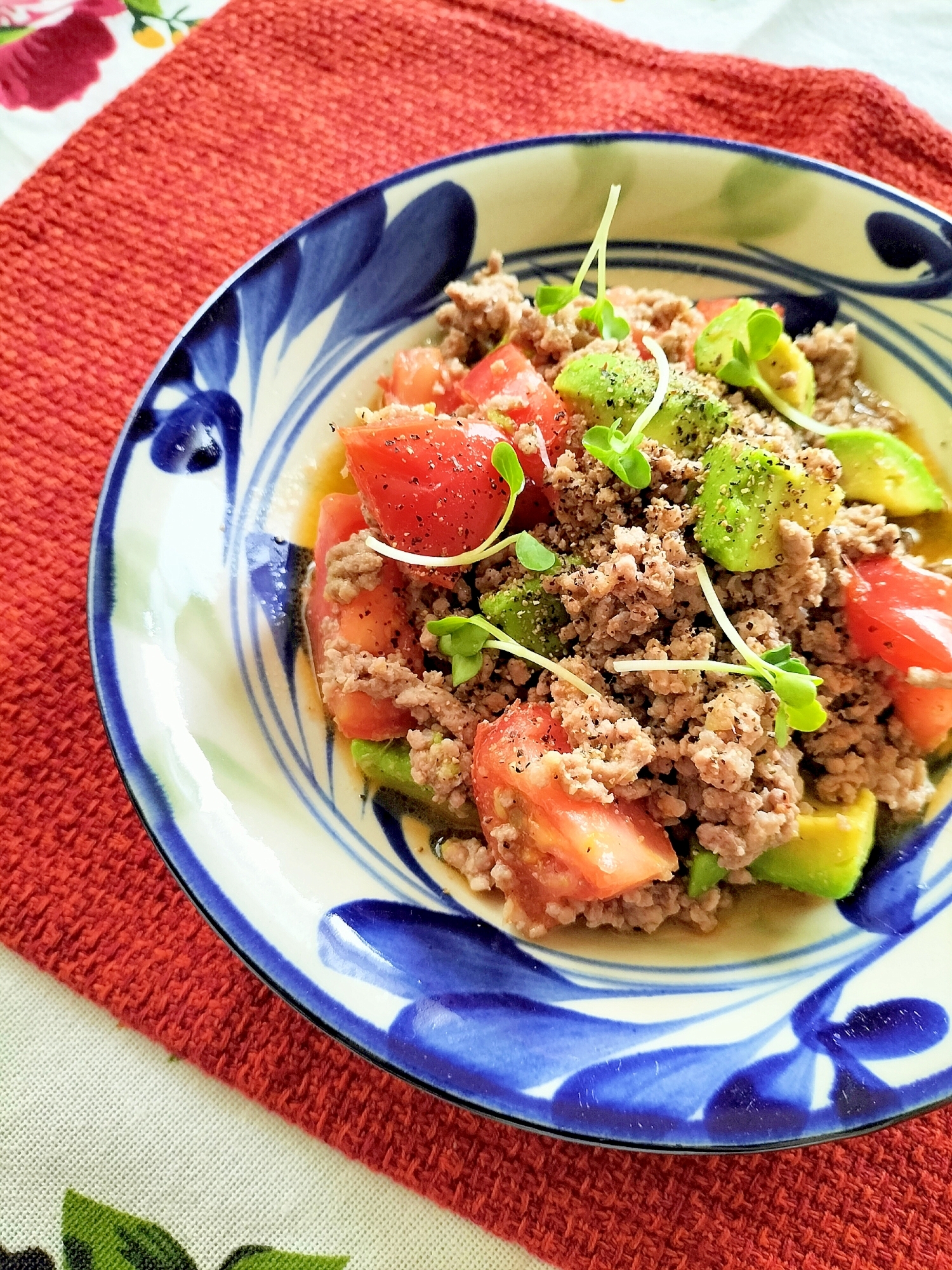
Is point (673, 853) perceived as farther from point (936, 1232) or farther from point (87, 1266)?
point (87, 1266)

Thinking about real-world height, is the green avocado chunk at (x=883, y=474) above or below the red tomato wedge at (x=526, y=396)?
above

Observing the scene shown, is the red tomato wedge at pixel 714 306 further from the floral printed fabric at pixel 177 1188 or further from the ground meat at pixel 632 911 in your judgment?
the floral printed fabric at pixel 177 1188

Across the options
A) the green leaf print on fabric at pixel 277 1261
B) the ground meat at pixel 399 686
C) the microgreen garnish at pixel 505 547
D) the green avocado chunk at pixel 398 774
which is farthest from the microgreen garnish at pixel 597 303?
the green leaf print on fabric at pixel 277 1261

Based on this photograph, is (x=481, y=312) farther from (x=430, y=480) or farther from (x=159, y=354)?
(x=159, y=354)

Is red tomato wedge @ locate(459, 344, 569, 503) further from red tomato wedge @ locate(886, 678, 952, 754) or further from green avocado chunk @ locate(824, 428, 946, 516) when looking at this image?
red tomato wedge @ locate(886, 678, 952, 754)

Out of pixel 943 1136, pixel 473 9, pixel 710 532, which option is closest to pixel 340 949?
pixel 710 532

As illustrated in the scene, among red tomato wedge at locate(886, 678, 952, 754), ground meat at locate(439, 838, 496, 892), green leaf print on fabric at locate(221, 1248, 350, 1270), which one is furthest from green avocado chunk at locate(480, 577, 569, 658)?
green leaf print on fabric at locate(221, 1248, 350, 1270)
